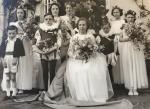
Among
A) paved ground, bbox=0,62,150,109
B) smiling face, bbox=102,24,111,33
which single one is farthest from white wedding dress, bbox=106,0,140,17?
paved ground, bbox=0,62,150,109

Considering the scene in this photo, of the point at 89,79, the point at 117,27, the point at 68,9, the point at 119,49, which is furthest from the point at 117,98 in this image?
the point at 68,9

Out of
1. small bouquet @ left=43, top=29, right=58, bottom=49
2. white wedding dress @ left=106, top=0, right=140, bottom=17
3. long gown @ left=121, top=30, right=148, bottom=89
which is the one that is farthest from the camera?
white wedding dress @ left=106, top=0, right=140, bottom=17

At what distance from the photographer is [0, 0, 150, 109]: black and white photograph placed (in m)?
4.53

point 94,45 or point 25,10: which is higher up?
point 25,10

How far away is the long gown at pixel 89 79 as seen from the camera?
4461 mm

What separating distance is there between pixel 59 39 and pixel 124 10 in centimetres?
96

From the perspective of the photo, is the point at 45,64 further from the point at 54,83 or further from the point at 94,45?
the point at 94,45

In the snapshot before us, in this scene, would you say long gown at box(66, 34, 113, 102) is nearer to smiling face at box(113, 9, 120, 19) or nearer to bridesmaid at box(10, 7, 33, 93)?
smiling face at box(113, 9, 120, 19)

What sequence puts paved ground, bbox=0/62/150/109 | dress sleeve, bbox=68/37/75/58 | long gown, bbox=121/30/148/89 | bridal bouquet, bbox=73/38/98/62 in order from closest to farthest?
paved ground, bbox=0/62/150/109, bridal bouquet, bbox=73/38/98/62, dress sleeve, bbox=68/37/75/58, long gown, bbox=121/30/148/89

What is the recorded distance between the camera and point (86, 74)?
4465 mm

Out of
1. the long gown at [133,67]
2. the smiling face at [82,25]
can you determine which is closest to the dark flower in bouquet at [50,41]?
the smiling face at [82,25]

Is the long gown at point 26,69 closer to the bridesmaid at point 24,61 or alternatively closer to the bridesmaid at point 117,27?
the bridesmaid at point 24,61

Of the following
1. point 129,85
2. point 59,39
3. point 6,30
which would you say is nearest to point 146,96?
point 129,85

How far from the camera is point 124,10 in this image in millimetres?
4926
